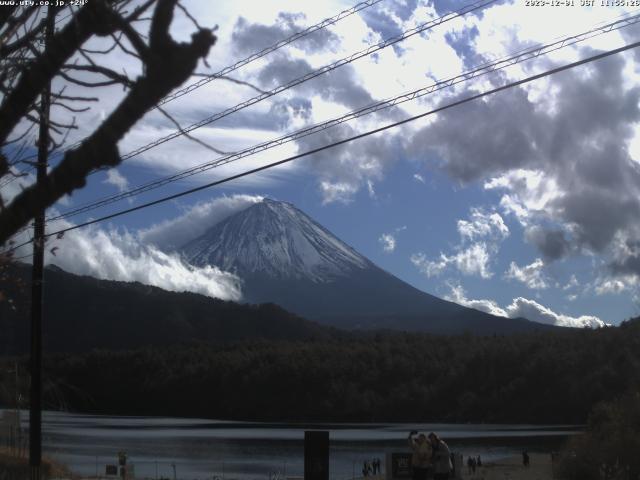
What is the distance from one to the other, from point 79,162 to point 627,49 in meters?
6.79

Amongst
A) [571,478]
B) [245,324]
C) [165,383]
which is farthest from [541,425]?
[245,324]

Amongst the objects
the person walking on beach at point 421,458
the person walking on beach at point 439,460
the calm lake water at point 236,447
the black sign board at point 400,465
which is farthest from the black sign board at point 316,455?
the calm lake water at point 236,447

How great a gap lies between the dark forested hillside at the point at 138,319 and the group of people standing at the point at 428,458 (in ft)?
471

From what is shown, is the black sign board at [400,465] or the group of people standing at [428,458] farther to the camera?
the black sign board at [400,465]

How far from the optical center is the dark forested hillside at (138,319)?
166663 millimetres

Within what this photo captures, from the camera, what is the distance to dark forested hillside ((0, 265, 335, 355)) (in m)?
167

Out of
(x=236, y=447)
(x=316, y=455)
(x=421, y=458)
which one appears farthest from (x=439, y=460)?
(x=236, y=447)

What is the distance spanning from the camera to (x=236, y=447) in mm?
70125

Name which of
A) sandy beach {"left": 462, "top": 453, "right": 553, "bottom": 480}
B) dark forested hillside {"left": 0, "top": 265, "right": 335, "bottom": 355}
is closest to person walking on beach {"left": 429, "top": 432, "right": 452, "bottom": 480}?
sandy beach {"left": 462, "top": 453, "right": 553, "bottom": 480}

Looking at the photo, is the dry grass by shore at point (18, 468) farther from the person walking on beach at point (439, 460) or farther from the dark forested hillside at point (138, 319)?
the dark forested hillside at point (138, 319)

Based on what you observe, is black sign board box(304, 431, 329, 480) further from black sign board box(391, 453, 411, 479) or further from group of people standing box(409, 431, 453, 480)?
black sign board box(391, 453, 411, 479)

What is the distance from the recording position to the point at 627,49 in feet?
31.3

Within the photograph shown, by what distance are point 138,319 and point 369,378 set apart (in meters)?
66.6

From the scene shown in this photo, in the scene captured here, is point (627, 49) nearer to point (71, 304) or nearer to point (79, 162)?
point (79, 162)
